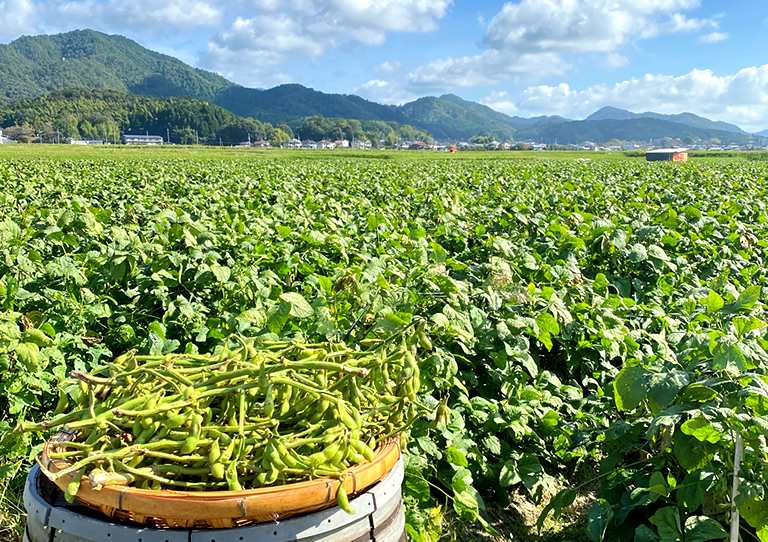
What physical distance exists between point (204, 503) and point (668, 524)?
1612 mm

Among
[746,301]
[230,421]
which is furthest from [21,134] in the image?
[230,421]

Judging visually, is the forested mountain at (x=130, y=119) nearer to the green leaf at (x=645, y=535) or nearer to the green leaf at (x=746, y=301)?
the green leaf at (x=746, y=301)

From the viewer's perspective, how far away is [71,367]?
361 cm

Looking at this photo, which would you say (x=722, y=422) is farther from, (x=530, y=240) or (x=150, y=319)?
(x=530, y=240)

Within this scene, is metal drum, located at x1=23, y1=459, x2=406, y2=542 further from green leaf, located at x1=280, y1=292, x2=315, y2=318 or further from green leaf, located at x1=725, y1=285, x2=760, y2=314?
green leaf, located at x1=725, y1=285, x2=760, y2=314

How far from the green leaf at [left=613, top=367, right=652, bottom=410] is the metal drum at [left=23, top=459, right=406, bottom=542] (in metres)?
1.06

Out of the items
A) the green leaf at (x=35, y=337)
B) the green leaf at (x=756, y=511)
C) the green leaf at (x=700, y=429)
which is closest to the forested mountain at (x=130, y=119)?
the green leaf at (x=35, y=337)

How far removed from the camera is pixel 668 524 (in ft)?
7.11

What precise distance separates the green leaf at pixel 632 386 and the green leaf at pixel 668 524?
0.37 meters

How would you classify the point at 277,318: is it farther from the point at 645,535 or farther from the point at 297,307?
the point at 645,535

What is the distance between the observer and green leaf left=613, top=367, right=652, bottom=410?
7.63 feet

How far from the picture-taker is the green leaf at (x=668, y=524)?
7.04ft

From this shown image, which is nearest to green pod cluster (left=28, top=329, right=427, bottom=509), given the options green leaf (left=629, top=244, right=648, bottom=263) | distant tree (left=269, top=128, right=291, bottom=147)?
green leaf (left=629, top=244, right=648, bottom=263)

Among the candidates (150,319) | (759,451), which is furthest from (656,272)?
(150,319)
